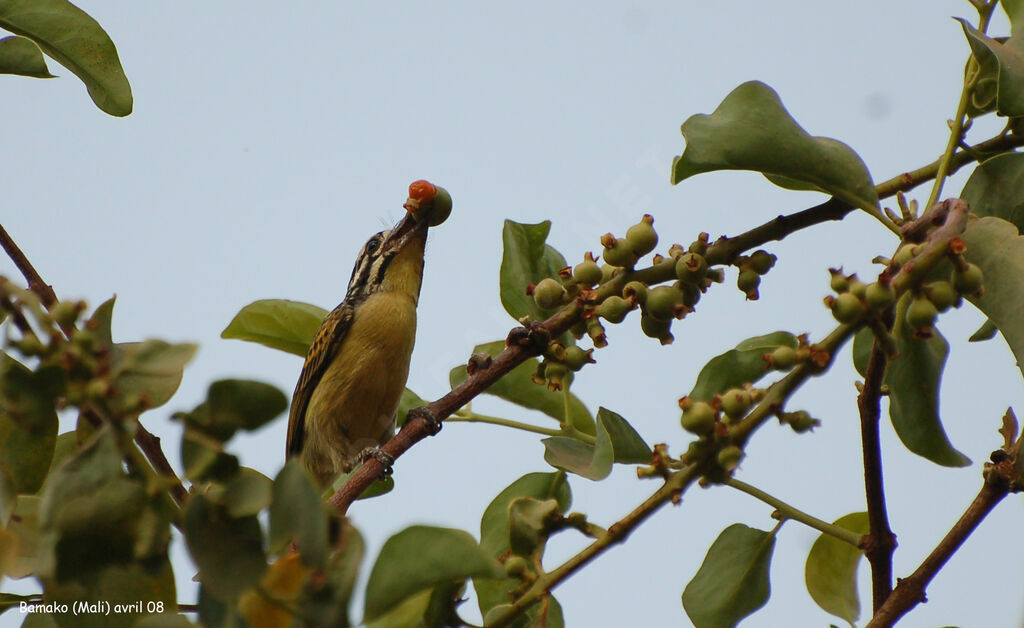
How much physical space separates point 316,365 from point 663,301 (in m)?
2.55

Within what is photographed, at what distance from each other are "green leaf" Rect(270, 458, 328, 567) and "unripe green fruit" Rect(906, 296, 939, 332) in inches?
35.1

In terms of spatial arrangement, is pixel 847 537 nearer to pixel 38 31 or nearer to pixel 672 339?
pixel 672 339

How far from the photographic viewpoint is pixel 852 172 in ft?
6.15

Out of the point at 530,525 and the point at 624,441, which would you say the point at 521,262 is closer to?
the point at 624,441

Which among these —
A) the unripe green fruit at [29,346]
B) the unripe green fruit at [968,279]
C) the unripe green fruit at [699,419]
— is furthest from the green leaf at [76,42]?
the unripe green fruit at [968,279]

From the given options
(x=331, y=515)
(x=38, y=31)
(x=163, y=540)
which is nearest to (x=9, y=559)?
(x=163, y=540)

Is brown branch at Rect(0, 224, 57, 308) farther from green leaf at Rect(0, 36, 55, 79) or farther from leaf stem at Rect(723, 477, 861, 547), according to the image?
leaf stem at Rect(723, 477, 861, 547)

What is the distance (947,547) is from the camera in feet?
5.95

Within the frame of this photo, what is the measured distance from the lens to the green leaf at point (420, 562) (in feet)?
4.24

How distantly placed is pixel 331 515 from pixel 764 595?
113 centimetres

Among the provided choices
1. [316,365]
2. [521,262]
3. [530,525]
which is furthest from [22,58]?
[316,365]

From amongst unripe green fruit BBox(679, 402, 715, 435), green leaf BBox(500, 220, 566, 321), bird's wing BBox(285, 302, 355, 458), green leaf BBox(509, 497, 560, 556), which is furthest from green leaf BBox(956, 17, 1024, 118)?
bird's wing BBox(285, 302, 355, 458)

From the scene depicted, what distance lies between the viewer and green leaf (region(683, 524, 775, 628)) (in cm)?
206

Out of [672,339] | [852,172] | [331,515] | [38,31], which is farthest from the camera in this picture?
[38,31]
